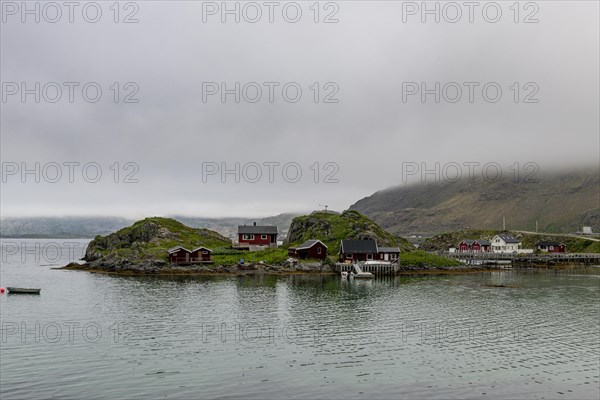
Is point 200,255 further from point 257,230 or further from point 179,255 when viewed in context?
point 257,230

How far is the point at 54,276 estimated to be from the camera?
113 meters

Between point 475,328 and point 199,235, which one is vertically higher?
point 199,235

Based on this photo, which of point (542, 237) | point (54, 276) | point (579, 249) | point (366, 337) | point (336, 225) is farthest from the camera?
point (542, 237)

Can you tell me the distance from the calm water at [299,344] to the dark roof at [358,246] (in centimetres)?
3987

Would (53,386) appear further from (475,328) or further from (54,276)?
(54,276)

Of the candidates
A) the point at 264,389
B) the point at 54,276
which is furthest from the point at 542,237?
the point at 264,389

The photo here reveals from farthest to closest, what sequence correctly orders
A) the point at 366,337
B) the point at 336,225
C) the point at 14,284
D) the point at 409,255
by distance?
the point at 336,225
the point at 409,255
the point at 14,284
the point at 366,337

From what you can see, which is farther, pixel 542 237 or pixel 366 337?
pixel 542 237

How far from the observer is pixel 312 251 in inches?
5084

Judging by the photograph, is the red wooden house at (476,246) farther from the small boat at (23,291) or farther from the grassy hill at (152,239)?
the small boat at (23,291)

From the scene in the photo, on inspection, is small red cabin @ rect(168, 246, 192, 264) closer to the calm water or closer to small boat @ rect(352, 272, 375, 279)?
the calm water

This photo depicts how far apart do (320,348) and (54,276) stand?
3531 inches

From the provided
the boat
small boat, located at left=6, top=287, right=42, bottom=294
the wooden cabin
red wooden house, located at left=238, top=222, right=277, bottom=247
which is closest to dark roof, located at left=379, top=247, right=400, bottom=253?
the wooden cabin

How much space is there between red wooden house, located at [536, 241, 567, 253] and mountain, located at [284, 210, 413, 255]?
59.8 metres
